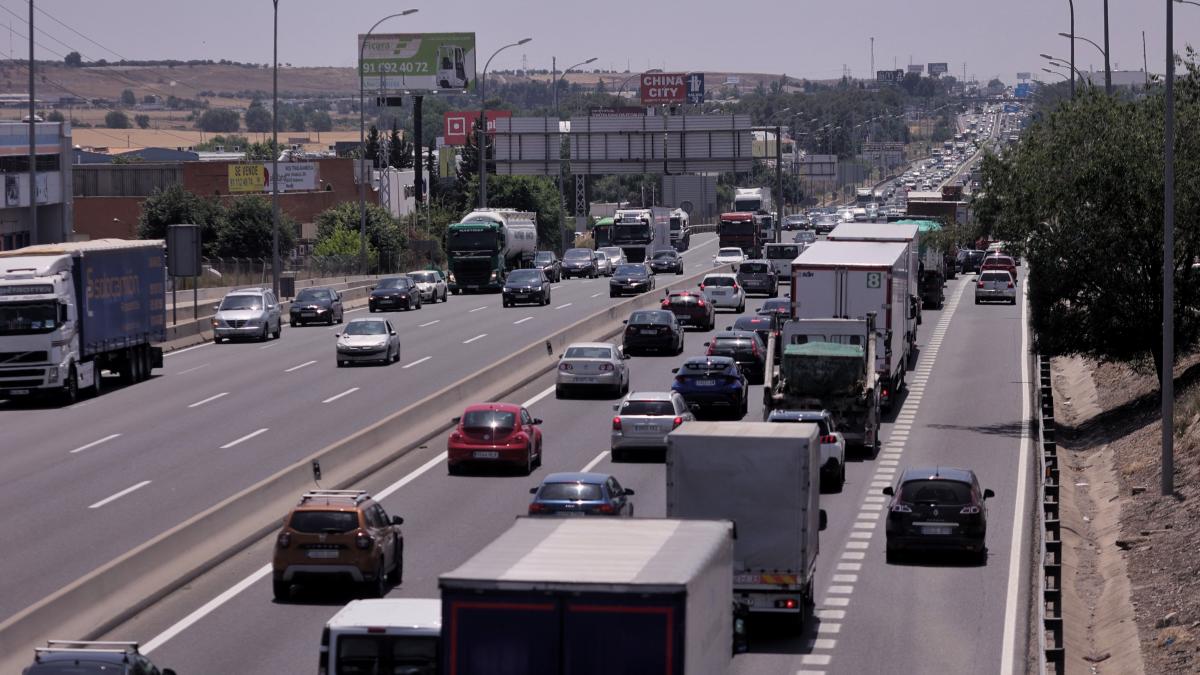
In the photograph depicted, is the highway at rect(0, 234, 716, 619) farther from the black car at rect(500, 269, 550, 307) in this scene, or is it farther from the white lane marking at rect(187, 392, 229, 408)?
the black car at rect(500, 269, 550, 307)

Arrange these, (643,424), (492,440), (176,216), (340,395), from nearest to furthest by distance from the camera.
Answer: (492,440)
(643,424)
(340,395)
(176,216)

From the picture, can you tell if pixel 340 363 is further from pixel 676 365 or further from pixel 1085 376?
pixel 1085 376

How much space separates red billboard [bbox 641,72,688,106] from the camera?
18075 centimetres

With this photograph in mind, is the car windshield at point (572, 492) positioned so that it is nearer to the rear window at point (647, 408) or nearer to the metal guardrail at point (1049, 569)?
the metal guardrail at point (1049, 569)

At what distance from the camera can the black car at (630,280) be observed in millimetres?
73938

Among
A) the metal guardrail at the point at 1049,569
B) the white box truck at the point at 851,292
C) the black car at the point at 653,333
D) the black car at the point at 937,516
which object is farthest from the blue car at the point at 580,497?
the black car at the point at 653,333

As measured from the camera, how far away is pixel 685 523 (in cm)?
1467

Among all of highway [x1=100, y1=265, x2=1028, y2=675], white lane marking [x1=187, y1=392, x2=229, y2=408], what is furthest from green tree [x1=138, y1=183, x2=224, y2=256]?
highway [x1=100, y1=265, x2=1028, y2=675]

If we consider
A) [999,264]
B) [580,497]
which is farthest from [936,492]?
[999,264]

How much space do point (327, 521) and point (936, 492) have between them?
9.27m

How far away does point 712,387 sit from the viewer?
41562 millimetres

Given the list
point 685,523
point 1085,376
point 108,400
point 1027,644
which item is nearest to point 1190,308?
point 1085,376

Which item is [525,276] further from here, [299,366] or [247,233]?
[247,233]

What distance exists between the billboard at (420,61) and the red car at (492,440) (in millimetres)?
117280
